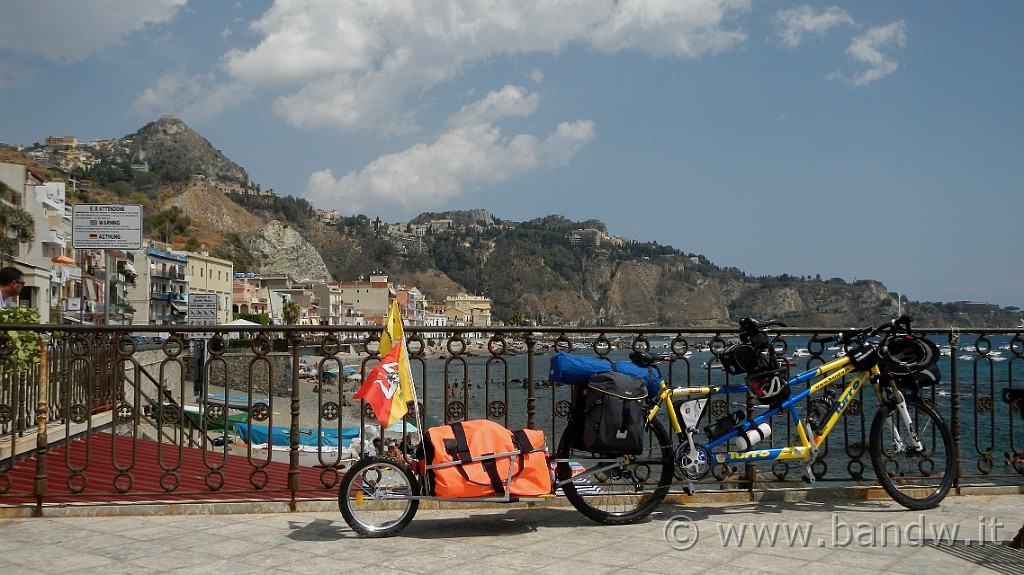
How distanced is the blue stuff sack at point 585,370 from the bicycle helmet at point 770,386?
699 millimetres

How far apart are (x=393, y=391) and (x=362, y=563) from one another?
114cm

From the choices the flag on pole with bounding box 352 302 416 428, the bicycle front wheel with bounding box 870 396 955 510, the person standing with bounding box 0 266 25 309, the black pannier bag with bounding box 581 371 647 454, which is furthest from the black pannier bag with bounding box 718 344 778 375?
the person standing with bounding box 0 266 25 309

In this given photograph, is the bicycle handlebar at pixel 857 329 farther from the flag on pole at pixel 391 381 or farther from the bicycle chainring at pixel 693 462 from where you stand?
the flag on pole at pixel 391 381

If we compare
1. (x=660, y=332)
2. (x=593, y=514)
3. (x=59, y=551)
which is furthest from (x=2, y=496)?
(x=660, y=332)

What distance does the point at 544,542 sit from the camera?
4977 mm

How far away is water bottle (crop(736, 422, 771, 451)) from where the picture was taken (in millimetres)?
5582

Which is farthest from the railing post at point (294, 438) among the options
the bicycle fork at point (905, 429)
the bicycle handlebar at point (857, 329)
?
the bicycle fork at point (905, 429)

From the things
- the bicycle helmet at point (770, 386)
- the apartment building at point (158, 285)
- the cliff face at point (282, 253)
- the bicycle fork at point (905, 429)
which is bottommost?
the bicycle fork at point (905, 429)

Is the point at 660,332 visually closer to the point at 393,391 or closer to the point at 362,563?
the point at 393,391

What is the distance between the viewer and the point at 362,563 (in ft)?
14.8

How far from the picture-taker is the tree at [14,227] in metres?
45.6

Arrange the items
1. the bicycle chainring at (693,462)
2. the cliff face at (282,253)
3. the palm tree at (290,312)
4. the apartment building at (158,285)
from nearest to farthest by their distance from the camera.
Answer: the bicycle chainring at (693,462), the apartment building at (158,285), the palm tree at (290,312), the cliff face at (282,253)

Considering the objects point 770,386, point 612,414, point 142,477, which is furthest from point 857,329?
point 142,477

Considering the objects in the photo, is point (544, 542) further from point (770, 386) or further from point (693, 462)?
point (770, 386)
